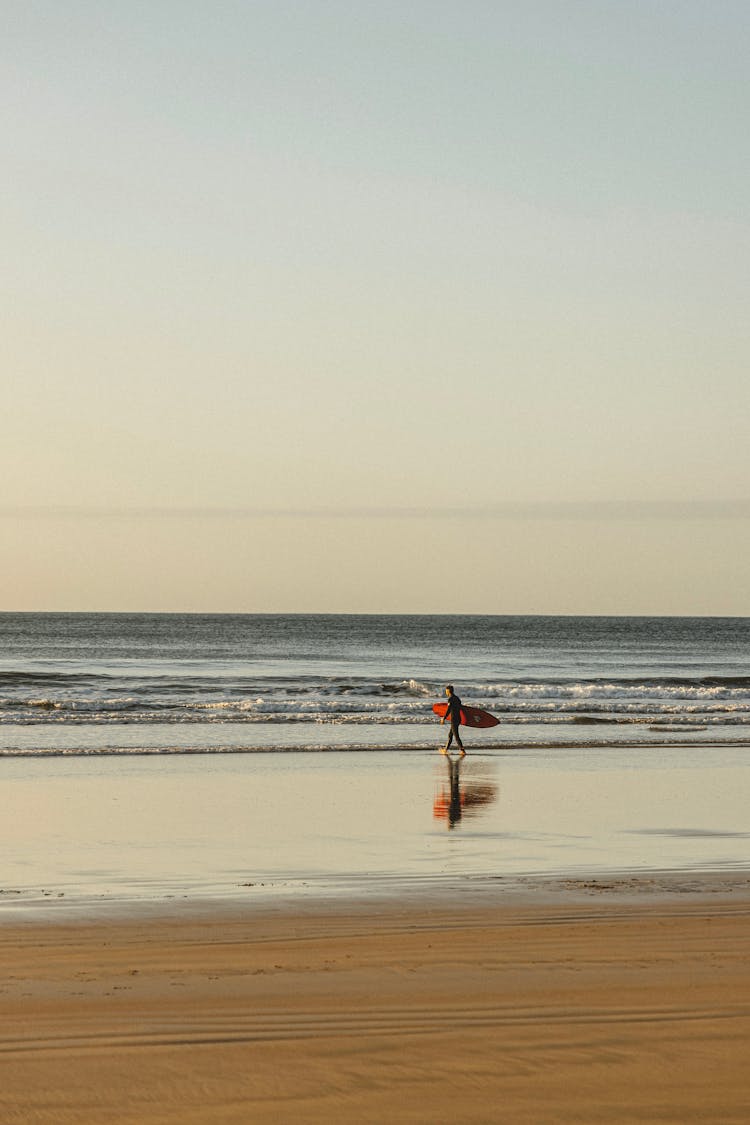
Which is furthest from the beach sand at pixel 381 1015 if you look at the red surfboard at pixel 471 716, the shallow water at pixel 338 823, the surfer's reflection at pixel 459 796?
the red surfboard at pixel 471 716

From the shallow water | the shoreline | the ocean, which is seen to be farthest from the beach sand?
the shallow water

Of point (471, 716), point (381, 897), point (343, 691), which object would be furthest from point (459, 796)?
point (343, 691)

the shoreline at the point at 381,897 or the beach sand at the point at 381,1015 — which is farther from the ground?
the beach sand at the point at 381,1015

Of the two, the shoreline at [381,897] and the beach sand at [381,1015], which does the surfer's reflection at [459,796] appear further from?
the beach sand at [381,1015]

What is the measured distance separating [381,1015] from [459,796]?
11.2 metres

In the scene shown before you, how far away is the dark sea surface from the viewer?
92.0 feet

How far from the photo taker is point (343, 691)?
44.4 meters

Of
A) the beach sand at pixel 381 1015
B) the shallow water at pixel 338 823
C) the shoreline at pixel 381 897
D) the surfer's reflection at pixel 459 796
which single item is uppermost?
the beach sand at pixel 381 1015

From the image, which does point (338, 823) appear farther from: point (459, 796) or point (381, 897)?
point (381, 897)

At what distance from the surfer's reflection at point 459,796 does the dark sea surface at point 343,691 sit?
17.0 feet

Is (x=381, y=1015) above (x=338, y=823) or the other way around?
above

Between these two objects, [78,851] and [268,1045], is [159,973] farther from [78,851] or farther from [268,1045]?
[78,851]

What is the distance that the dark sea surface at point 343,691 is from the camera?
28.0m

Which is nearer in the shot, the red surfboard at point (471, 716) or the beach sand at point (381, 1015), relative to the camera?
the beach sand at point (381, 1015)
